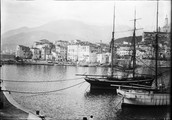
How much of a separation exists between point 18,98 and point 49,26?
2.29 meters

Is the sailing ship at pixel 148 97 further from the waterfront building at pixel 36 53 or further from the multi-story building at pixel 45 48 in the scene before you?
the waterfront building at pixel 36 53

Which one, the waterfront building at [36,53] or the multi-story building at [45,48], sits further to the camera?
the waterfront building at [36,53]

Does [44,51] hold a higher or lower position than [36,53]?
higher

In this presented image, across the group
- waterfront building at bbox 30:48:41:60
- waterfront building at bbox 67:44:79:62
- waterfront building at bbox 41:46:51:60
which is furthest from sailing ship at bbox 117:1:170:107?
waterfront building at bbox 30:48:41:60

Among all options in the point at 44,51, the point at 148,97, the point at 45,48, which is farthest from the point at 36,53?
the point at 148,97

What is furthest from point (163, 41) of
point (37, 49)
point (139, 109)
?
point (37, 49)

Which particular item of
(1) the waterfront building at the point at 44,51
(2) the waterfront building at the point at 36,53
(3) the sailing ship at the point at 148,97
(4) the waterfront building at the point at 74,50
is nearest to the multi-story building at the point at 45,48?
(1) the waterfront building at the point at 44,51

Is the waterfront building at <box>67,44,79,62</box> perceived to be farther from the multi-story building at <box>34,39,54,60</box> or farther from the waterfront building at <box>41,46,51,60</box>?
the waterfront building at <box>41,46,51,60</box>

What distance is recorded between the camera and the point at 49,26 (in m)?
6.17

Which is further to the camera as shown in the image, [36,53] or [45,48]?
[36,53]

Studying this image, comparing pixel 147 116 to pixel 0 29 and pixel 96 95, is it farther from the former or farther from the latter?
pixel 0 29

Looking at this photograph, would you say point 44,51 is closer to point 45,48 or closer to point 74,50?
point 45,48

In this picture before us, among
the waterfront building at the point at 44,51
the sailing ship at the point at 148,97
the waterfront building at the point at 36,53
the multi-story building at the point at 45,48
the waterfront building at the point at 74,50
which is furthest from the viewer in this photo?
the waterfront building at the point at 36,53

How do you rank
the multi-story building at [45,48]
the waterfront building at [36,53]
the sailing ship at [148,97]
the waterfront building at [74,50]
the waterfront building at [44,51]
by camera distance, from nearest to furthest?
the sailing ship at [148,97], the waterfront building at [74,50], the multi-story building at [45,48], the waterfront building at [44,51], the waterfront building at [36,53]
